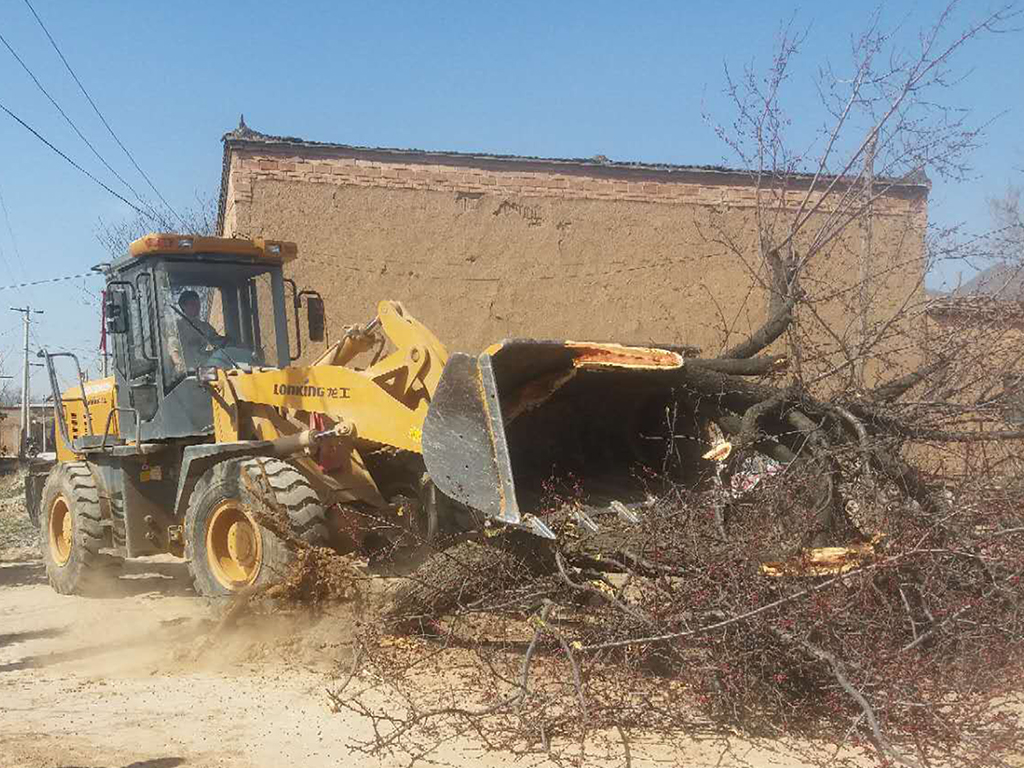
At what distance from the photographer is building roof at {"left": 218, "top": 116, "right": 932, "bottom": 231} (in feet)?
47.6

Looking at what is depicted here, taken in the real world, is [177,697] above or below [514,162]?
below

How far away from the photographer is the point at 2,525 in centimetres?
1686

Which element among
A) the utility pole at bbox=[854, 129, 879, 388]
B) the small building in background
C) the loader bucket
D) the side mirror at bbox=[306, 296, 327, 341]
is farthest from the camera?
the small building in background

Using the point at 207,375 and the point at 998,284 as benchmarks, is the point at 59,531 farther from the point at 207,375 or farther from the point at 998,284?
the point at 998,284

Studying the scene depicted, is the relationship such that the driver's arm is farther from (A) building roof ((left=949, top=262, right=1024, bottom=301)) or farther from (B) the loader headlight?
(A) building roof ((left=949, top=262, right=1024, bottom=301))

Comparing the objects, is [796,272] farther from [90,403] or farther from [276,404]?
[90,403]

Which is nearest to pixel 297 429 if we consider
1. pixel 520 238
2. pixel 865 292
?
pixel 865 292

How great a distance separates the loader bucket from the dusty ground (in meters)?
1.38

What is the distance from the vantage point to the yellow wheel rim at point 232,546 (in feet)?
24.1

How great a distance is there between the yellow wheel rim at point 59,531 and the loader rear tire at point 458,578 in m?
5.19

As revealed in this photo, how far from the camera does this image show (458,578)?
6.21 metres

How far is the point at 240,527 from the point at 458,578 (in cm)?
203

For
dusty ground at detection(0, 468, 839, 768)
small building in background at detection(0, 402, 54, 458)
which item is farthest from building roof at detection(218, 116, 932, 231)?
small building in background at detection(0, 402, 54, 458)

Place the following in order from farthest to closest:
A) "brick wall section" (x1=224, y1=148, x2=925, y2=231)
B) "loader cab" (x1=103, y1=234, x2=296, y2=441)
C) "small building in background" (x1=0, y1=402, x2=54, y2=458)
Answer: "small building in background" (x1=0, y1=402, x2=54, y2=458) < "brick wall section" (x1=224, y1=148, x2=925, y2=231) < "loader cab" (x1=103, y1=234, x2=296, y2=441)
